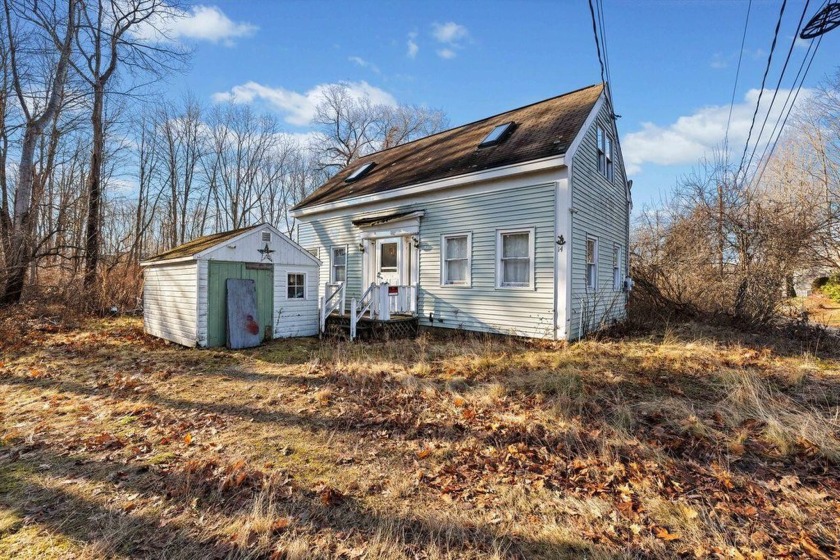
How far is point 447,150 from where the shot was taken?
43.7 ft

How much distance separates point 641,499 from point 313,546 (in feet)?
A: 8.50

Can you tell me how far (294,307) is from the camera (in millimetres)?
10797

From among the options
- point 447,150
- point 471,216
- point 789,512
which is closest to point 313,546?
point 789,512

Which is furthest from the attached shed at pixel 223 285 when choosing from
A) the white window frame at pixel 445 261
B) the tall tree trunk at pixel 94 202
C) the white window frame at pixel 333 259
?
the tall tree trunk at pixel 94 202

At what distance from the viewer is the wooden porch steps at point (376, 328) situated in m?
10.8

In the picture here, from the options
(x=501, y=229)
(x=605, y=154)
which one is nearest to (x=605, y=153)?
(x=605, y=154)

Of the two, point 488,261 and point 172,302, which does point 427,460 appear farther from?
point 172,302

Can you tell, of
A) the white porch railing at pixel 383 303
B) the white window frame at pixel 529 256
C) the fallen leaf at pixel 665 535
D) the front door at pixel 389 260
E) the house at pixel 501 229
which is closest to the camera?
the fallen leaf at pixel 665 535

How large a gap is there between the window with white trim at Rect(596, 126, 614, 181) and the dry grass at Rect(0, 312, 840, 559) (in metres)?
6.66

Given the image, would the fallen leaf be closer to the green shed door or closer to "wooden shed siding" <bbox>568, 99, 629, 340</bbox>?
"wooden shed siding" <bbox>568, 99, 629, 340</bbox>

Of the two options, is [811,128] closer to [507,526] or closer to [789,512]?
[789,512]

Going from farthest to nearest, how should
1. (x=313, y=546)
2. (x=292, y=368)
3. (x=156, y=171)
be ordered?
(x=156, y=171), (x=292, y=368), (x=313, y=546)

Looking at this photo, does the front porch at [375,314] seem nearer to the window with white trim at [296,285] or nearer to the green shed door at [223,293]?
the window with white trim at [296,285]

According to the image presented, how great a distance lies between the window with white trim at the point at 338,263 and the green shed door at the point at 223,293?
156 inches
